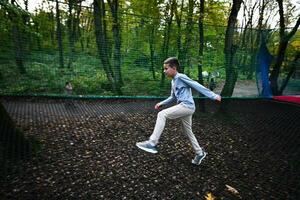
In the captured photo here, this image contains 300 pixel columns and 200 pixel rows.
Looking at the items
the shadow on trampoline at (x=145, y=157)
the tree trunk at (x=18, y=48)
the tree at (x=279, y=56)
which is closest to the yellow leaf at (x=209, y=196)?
the shadow on trampoline at (x=145, y=157)

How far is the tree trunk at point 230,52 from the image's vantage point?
597cm

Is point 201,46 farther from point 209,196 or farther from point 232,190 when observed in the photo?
point 209,196

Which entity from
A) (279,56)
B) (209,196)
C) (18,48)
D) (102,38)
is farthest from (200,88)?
(279,56)

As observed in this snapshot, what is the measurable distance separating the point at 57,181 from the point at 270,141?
3.99 meters

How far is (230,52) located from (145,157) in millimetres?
4061

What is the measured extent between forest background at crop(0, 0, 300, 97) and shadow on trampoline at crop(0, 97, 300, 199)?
0.84m

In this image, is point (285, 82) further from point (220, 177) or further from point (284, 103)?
point (220, 177)

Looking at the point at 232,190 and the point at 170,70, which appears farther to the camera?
the point at 170,70

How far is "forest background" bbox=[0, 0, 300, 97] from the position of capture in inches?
233

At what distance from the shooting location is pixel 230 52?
637cm

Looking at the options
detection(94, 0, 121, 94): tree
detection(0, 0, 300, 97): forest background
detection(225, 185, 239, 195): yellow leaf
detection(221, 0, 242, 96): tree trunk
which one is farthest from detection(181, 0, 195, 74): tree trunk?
detection(225, 185, 239, 195): yellow leaf

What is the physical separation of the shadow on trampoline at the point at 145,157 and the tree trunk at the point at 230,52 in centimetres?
68

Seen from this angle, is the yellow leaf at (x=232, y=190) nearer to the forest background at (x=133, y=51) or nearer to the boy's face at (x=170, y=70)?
the boy's face at (x=170, y=70)

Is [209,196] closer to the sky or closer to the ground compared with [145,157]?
closer to the ground
